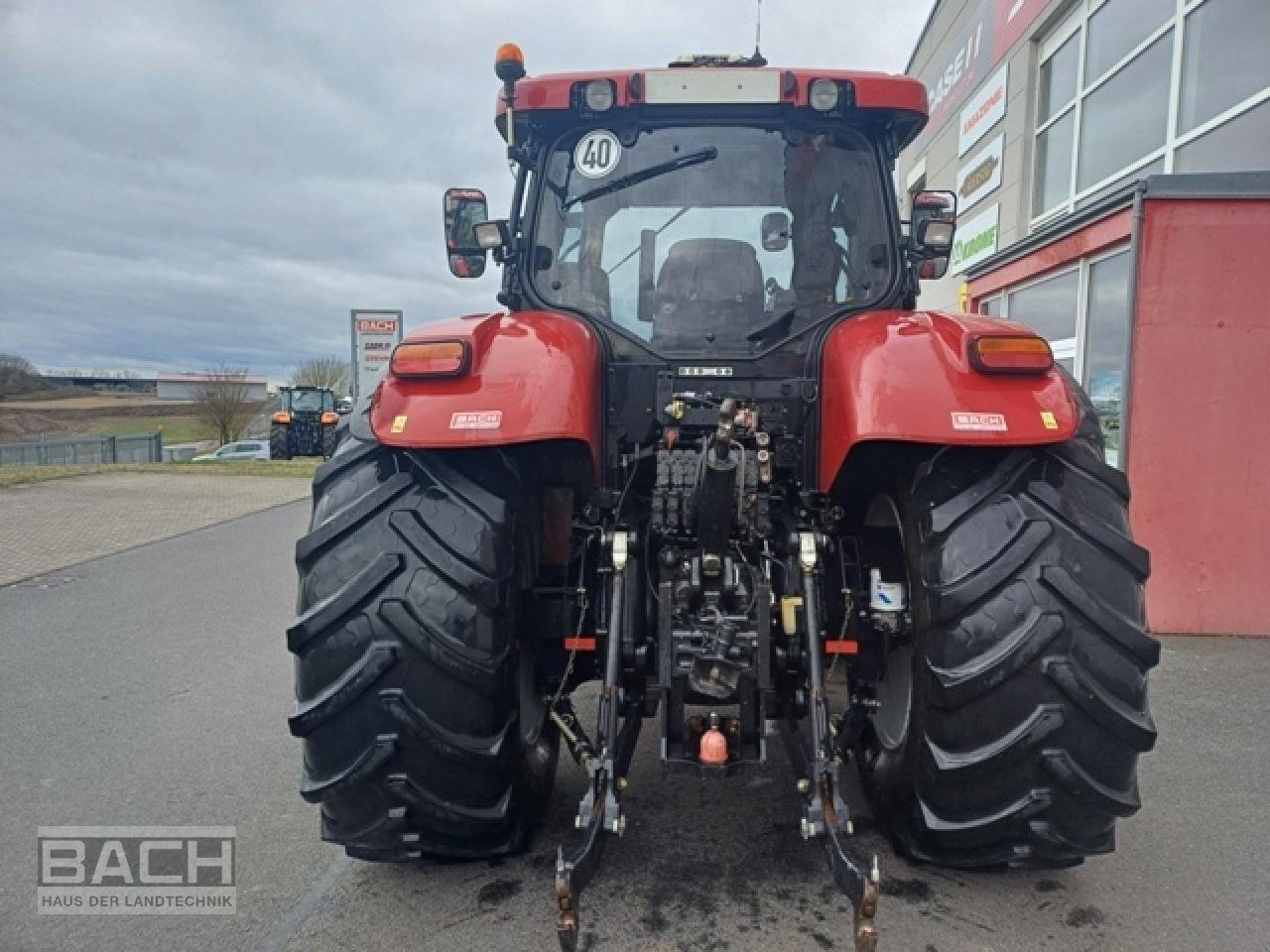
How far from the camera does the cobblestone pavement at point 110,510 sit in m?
8.51

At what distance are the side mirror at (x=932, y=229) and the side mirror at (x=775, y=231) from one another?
1.67ft

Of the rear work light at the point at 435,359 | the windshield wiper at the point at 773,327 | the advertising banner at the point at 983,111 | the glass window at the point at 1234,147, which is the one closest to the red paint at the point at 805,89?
the windshield wiper at the point at 773,327

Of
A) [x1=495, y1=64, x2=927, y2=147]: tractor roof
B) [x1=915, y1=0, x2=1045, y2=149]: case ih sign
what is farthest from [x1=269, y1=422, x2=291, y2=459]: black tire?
[x1=495, y1=64, x2=927, y2=147]: tractor roof

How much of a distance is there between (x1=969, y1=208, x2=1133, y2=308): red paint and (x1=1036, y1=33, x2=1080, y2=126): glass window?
319 cm

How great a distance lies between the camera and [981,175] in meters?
12.1

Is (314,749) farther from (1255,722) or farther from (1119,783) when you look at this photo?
(1255,722)

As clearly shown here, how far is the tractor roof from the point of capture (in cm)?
280

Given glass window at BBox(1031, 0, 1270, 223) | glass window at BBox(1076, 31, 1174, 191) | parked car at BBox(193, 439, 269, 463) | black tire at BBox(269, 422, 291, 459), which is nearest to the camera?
glass window at BBox(1031, 0, 1270, 223)

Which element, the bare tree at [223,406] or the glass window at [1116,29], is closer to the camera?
the glass window at [1116,29]

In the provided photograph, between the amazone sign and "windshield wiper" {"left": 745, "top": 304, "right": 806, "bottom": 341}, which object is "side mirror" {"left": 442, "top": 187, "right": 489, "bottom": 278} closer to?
"windshield wiper" {"left": 745, "top": 304, "right": 806, "bottom": 341}

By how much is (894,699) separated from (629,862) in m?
1.01

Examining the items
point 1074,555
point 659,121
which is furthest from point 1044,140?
point 1074,555

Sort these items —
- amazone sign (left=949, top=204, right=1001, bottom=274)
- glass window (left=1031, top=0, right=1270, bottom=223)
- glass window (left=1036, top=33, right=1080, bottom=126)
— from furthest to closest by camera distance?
1. amazone sign (left=949, top=204, right=1001, bottom=274)
2. glass window (left=1036, top=33, right=1080, bottom=126)
3. glass window (left=1031, top=0, right=1270, bottom=223)

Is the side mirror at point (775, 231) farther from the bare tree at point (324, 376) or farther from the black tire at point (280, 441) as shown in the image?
the bare tree at point (324, 376)
